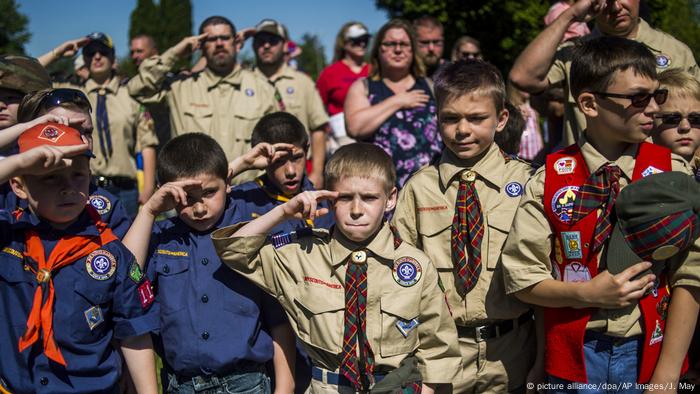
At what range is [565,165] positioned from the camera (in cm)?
332

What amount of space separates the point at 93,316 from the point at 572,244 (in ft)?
7.27

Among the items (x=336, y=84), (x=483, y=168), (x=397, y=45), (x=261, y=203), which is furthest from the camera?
(x=336, y=84)

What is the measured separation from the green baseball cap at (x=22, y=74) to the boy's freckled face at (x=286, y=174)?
141cm

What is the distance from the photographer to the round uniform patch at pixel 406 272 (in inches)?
130

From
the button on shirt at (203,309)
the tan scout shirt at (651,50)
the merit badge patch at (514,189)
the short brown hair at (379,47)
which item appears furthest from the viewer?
the short brown hair at (379,47)

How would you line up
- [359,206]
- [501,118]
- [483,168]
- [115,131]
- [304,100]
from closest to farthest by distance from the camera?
[359,206]
[483,168]
[501,118]
[304,100]
[115,131]

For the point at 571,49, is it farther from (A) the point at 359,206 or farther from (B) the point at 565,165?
(A) the point at 359,206

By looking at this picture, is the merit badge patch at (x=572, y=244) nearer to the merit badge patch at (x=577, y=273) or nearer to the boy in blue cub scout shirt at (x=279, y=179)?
the merit badge patch at (x=577, y=273)

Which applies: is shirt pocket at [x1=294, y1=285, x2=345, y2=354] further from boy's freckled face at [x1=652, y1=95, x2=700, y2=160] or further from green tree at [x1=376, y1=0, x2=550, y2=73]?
green tree at [x1=376, y1=0, x2=550, y2=73]

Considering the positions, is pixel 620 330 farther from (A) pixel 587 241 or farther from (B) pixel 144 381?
(B) pixel 144 381

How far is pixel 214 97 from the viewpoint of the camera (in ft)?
22.0

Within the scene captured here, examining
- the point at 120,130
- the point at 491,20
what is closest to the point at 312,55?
the point at 491,20

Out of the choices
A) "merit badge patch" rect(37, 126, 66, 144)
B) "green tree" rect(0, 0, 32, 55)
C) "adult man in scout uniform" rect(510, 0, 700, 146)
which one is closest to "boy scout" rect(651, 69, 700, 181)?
"adult man in scout uniform" rect(510, 0, 700, 146)

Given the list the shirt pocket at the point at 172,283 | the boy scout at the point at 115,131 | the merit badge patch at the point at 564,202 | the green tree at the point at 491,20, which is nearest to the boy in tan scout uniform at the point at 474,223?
the merit badge patch at the point at 564,202
